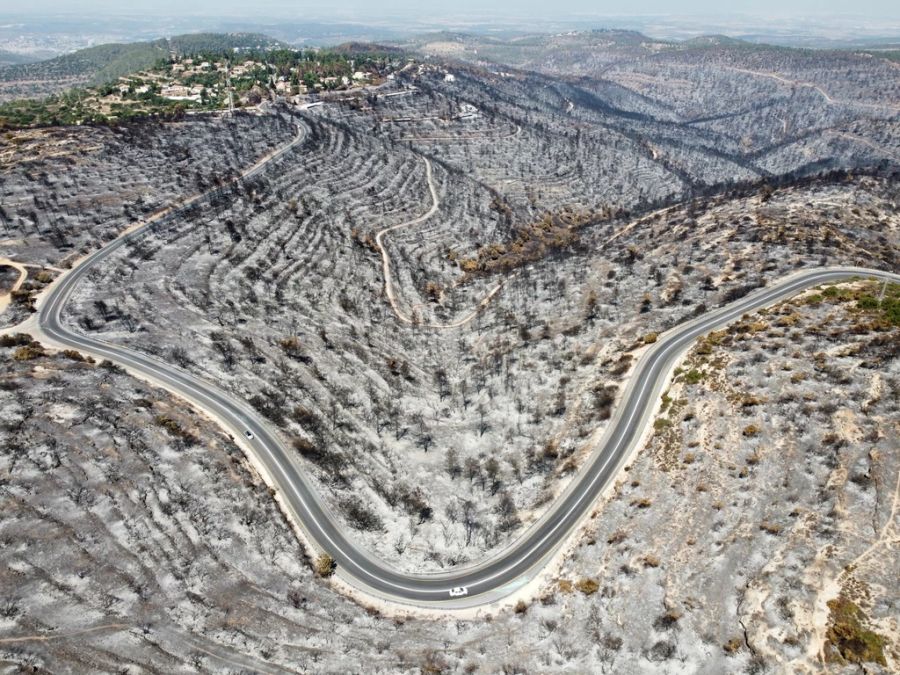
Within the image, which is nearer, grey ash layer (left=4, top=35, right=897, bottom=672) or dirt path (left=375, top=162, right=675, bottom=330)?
grey ash layer (left=4, top=35, right=897, bottom=672)

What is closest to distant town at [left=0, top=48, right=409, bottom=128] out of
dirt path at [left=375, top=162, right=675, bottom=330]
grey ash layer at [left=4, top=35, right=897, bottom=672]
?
grey ash layer at [left=4, top=35, right=897, bottom=672]

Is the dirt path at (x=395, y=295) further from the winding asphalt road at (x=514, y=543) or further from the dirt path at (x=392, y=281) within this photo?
the winding asphalt road at (x=514, y=543)

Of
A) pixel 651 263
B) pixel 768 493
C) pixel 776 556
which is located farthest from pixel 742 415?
pixel 651 263

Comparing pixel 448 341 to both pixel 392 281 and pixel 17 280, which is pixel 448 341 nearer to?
pixel 392 281

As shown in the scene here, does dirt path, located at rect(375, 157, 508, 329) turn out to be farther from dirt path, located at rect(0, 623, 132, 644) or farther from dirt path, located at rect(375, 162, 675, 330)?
dirt path, located at rect(0, 623, 132, 644)

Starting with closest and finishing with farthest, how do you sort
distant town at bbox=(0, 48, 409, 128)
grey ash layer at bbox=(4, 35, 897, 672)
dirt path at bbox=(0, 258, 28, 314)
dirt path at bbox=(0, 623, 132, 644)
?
dirt path at bbox=(0, 623, 132, 644)
grey ash layer at bbox=(4, 35, 897, 672)
dirt path at bbox=(0, 258, 28, 314)
distant town at bbox=(0, 48, 409, 128)

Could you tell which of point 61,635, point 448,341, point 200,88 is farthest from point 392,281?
point 200,88

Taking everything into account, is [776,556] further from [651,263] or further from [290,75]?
[290,75]

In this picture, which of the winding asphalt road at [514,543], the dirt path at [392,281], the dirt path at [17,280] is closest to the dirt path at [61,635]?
the winding asphalt road at [514,543]
